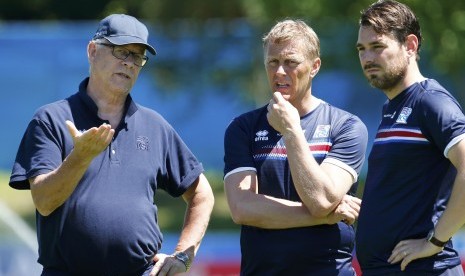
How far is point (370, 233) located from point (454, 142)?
0.63m

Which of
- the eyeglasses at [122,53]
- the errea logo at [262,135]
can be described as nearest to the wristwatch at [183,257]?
the errea logo at [262,135]

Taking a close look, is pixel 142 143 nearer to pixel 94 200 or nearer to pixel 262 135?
pixel 94 200

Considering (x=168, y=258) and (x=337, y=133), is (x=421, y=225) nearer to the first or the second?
(x=337, y=133)

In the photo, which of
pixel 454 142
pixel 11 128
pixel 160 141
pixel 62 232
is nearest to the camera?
→ pixel 454 142

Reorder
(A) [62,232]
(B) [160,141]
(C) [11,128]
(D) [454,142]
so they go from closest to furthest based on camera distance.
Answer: (D) [454,142]
(A) [62,232]
(B) [160,141]
(C) [11,128]

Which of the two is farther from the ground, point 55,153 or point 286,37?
point 286,37

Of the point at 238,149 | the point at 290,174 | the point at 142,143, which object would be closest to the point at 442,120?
the point at 290,174

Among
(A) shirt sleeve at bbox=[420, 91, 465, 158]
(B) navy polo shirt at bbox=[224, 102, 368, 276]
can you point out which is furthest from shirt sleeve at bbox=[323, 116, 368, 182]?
(A) shirt sleeve at bbox=[420, 91, 465, 158]

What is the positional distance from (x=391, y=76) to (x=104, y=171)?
1.55 meters

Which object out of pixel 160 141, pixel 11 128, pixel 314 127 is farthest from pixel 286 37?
pixel 11 128

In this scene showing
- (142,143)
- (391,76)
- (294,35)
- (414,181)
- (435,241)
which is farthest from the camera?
(142,143)

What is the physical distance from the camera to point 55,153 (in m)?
5.03

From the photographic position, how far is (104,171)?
511cm

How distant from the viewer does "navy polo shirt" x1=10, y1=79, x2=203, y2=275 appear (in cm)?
502
